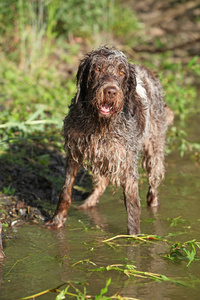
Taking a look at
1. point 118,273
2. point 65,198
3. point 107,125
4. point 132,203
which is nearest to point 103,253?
point 118,273

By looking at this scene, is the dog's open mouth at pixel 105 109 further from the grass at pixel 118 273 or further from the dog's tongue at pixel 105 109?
the grass at pixel 118 273

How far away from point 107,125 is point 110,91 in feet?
1.63

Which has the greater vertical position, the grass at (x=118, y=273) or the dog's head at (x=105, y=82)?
the dog's head at (x=105, y=82)

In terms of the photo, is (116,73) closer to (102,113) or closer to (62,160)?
(102,113)

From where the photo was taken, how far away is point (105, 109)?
482 cm

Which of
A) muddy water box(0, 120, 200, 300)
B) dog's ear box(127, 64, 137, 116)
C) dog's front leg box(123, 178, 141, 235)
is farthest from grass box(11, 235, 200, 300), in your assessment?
dog's ear box(127, 64, 137, 116)

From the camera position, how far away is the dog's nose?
15.2 ft

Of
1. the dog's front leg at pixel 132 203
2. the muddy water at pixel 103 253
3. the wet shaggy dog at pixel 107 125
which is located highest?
the wet shaggy dog at pixel 107 125

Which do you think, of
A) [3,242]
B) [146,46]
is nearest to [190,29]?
[146,46]

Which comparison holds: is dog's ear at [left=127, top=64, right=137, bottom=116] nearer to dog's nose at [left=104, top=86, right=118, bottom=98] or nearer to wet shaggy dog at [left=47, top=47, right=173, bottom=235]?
wet shaggy dog at [left=47, top=47, right=173, bottom=235]

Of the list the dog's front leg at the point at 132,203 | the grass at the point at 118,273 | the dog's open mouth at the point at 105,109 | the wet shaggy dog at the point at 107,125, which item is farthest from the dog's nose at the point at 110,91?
the grass at the point at 118,273

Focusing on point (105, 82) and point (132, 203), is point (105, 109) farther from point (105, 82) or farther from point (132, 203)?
point (132, 203)

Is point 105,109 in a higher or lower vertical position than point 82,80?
lower

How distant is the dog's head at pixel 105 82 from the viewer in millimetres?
4691
